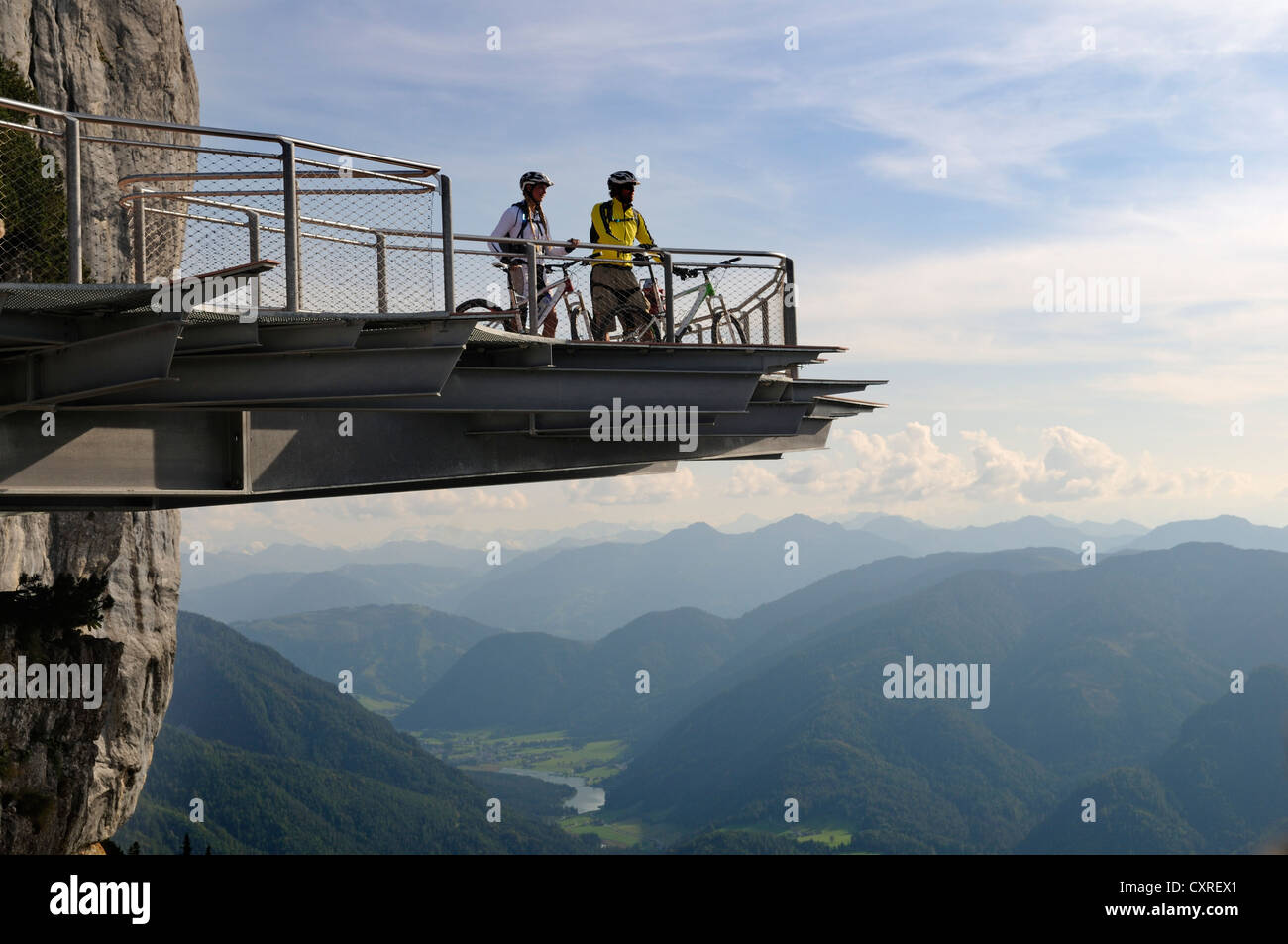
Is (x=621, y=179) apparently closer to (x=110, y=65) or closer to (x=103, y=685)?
(x=103, y=685)

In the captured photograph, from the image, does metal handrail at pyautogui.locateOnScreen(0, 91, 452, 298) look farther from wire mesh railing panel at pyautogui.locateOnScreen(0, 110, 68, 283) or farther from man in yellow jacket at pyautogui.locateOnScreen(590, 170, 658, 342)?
man in yellow jacket at pyautogui.locateOnScreen(590, 170, 658, 342)

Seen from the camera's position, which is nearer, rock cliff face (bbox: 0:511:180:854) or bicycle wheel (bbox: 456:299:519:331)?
bicycle wheel (bbox: 456:299:519:331)

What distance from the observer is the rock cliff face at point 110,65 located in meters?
27.0

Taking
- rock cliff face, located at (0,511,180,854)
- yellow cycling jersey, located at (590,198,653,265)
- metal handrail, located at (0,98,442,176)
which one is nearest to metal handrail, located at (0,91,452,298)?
metal handrail, located at (0,98,442,176)
